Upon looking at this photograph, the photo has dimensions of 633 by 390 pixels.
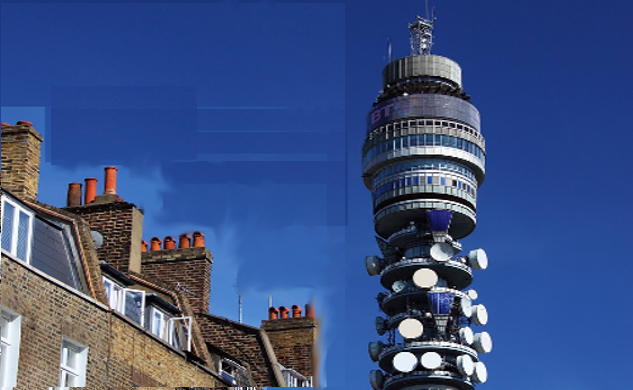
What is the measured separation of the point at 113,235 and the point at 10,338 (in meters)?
11.1

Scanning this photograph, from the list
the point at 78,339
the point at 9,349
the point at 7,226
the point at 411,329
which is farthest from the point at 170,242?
the point at 411,329

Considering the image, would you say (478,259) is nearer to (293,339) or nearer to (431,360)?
(431,360)

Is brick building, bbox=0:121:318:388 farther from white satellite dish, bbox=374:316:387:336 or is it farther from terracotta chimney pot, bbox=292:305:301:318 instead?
white satellite dish, bbox=374:316:387:336

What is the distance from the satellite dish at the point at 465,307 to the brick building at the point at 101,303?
103m

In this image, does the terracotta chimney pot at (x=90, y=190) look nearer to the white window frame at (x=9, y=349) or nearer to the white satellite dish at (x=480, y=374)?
the white window frame at (x=9, y=349)

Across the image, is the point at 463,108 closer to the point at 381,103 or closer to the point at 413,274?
the point at 381,103

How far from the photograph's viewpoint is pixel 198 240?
41031 millimetres

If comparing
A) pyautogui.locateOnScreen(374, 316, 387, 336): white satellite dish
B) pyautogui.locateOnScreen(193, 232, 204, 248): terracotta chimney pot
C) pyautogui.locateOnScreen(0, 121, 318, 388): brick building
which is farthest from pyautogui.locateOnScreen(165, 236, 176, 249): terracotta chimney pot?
pyautogui.locateOnScreen(374, 316, 387, 336): white satellite dish

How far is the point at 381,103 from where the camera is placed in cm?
15512

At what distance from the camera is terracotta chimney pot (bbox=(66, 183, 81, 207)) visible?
36531 millimetres

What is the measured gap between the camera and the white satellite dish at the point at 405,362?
5487 inches

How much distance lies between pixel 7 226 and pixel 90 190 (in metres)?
11.8

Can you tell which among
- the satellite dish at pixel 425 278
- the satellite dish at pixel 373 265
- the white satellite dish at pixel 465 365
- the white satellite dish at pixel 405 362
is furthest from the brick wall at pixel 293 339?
the satellite dish at pixel 373 265

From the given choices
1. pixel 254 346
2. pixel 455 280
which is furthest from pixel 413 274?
pixel 254 346
